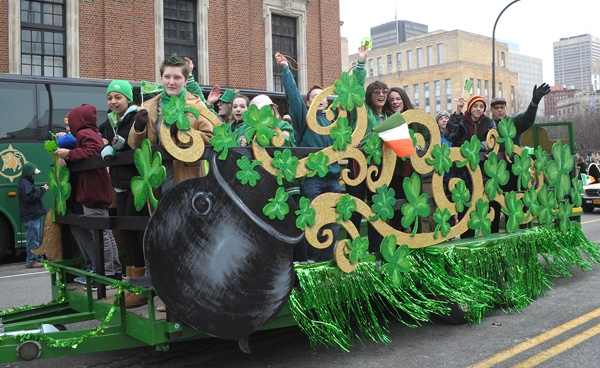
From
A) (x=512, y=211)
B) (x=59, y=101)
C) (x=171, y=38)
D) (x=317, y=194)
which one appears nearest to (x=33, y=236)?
(x=59, y=101)

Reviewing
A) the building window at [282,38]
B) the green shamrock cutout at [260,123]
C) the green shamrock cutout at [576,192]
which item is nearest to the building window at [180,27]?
the building window at [282,38]

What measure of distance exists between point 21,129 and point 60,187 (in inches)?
291

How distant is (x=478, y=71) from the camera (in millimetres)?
67750

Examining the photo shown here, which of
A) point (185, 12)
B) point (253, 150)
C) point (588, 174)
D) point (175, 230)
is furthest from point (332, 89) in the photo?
point (185, 12)

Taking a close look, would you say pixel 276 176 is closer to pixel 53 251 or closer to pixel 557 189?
pixel 53 251

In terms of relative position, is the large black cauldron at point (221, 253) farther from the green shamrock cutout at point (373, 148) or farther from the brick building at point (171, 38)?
the brick building at point (171, 38)

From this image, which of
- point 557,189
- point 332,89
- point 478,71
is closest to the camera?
point 332,89

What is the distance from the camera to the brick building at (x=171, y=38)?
18.9 metres

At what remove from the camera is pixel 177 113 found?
352 cm

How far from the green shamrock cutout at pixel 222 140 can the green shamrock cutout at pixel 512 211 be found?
10.3 ft

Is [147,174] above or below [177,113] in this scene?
below

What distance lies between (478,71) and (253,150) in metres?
68.2

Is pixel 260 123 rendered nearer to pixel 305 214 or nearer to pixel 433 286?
pixel 305 214

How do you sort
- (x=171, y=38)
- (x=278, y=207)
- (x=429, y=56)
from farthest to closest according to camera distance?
(x=429, y=56) < (x=171, y=38) < (x=278, y=207)
